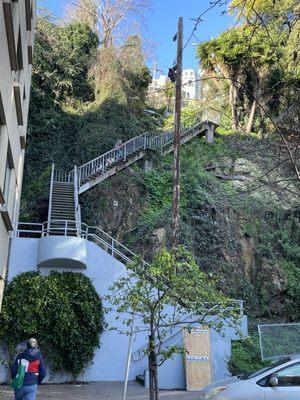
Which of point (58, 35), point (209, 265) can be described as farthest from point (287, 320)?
point (58, 35)

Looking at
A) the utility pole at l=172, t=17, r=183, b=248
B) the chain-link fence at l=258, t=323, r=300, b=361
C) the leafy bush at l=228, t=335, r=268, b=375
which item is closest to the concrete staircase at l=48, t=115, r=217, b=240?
the utility pole at l=172, t=17, r=183, b=248

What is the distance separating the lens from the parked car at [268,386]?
25.0ft

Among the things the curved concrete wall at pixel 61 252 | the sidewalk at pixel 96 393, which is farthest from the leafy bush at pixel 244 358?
the curved concrete wall at pixel 61 252

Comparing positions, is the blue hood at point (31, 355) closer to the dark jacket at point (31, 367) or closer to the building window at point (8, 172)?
the dark jacket at point (31, 367)

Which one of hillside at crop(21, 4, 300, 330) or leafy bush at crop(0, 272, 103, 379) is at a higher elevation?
hillside at crop(21, 4, 300, 330)

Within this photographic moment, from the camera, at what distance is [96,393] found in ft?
38.4

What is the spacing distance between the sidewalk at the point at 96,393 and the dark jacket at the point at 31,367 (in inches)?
135

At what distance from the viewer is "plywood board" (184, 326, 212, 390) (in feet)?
42.7

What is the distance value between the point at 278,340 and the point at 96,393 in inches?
242

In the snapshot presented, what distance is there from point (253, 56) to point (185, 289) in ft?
80.6

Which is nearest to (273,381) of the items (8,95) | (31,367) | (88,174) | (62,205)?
(31,367)

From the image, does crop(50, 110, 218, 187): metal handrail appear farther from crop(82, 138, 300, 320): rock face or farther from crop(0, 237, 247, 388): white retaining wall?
crop(0, 237, 247, 388): white retaining wall

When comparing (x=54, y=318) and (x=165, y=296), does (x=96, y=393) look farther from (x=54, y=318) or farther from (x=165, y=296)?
(x=165, y=296)

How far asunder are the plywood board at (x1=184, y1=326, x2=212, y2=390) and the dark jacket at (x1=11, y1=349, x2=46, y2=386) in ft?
19.9
